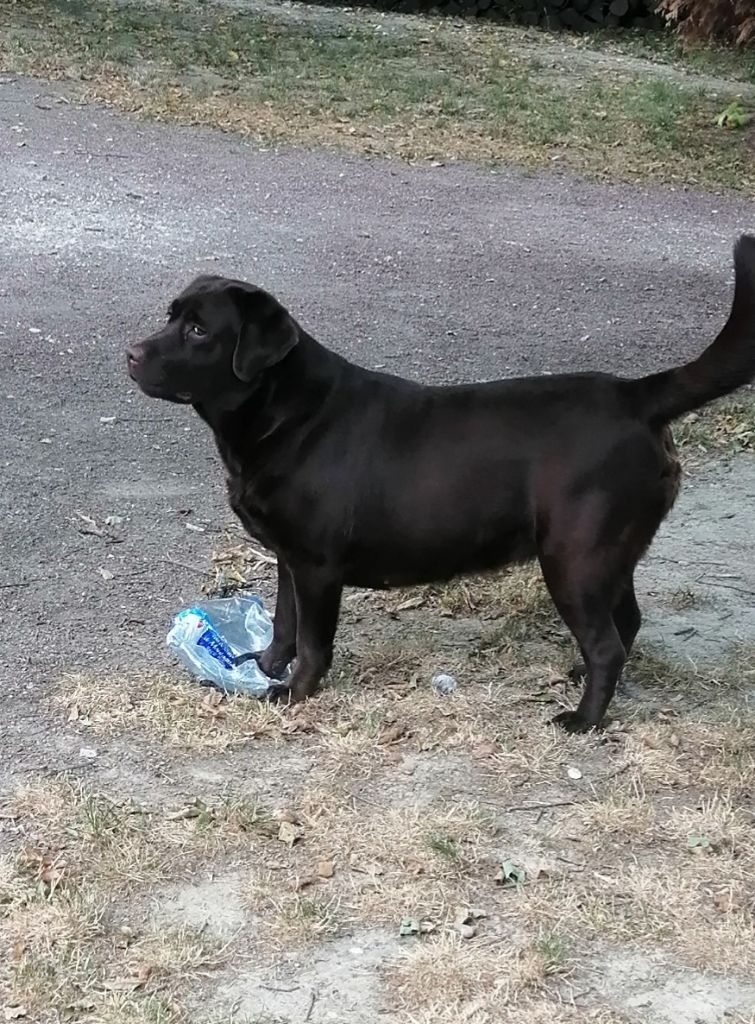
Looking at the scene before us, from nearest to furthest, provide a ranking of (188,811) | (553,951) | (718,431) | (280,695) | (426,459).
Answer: (553,951), (188,811), (426,459), (280,695), (718,431)

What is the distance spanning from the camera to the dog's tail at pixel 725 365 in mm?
3684

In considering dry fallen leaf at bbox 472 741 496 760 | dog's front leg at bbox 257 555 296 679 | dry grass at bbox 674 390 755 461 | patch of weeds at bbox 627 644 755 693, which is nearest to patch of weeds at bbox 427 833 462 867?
dry fallen leaf at bbox 472 741 496 760

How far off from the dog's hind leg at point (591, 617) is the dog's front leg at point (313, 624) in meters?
0.62

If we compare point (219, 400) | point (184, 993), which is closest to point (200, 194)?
point (219, 400)

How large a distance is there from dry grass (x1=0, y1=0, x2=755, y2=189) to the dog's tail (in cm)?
750

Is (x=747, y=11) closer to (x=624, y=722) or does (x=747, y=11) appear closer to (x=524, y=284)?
(x=524, y=284)

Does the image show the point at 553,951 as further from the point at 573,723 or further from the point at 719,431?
the point at 719,431

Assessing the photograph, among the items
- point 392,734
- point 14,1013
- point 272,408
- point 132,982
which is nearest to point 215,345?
point 272,408

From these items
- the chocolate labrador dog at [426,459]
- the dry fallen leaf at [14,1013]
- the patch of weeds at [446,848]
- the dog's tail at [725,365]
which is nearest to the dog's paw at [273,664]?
the chocolate labrador dog at [426,459]

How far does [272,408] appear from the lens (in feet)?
13.0

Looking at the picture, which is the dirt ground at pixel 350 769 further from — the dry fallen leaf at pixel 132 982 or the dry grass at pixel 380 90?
the dry grass at pixel 380 90

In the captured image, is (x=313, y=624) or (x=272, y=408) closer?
(x=272, y=408)

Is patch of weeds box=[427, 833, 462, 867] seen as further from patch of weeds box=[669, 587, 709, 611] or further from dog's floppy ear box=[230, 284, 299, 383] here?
patch of weeds box=[669, 587, 709, 611]

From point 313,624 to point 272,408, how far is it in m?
0.65
